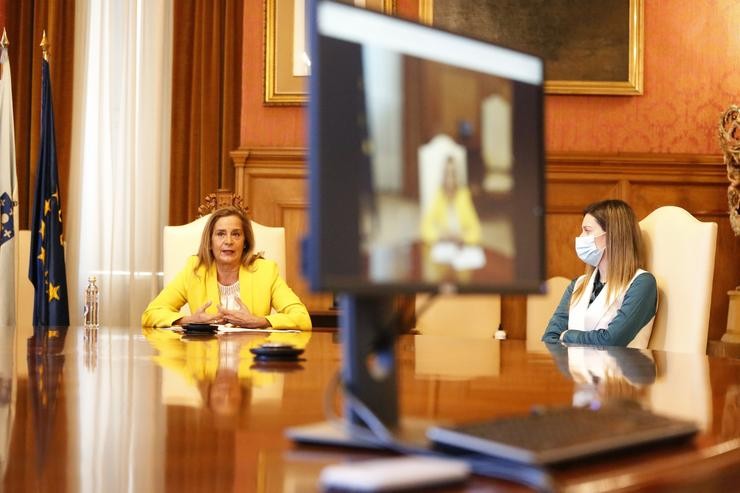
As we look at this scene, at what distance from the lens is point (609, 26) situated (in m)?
5.60

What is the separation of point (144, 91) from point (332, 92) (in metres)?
5.43

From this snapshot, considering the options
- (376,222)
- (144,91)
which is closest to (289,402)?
(376,222)

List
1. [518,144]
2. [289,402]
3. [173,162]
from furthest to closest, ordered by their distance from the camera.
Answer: [173,162] < [289,402] < [518,144]

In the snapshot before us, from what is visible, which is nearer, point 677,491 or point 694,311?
point 677,491

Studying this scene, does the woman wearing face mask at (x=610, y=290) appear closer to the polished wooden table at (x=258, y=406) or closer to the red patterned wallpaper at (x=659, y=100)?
the polished wooden table at (x=258, y=406)

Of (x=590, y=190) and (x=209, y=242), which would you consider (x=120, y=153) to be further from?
(x=590, y=190)

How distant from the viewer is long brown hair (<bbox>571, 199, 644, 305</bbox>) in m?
3.77

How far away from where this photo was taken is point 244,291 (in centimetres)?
425

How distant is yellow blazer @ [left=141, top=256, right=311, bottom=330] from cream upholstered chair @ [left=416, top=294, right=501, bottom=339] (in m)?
1.15

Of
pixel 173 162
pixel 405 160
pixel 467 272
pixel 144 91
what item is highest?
pixel 144 91

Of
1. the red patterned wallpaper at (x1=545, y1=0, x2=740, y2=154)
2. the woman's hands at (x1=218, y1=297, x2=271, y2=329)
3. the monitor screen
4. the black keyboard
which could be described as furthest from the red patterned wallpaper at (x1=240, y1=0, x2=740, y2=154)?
the black keyboard

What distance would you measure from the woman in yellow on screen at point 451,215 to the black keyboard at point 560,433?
20cm

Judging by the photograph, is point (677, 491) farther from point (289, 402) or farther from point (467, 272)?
point (289, 402)

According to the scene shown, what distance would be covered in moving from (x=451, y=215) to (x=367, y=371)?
0.19 meters
